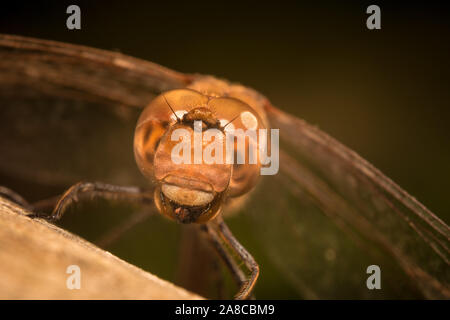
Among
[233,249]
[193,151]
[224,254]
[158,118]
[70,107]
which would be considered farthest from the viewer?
[70,107]

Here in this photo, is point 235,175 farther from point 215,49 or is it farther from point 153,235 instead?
point 215,49

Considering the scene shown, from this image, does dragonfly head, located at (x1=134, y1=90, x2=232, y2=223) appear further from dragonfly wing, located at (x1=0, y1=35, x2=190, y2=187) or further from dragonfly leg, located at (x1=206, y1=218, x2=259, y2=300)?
dragonfly wing, located at (x1=0, y1=35, x2=190, y2=187)

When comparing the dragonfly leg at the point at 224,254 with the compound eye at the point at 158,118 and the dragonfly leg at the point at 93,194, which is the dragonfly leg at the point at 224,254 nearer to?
the dragonfly leg at the point at 93,194

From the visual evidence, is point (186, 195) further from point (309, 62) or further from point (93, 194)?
point (309, 62)

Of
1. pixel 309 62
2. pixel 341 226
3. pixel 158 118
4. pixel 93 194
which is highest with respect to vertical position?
pixel 309 62

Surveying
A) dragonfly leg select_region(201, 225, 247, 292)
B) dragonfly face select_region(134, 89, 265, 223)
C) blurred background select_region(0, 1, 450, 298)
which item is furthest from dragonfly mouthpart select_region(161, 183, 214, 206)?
blurred background select_region(0, 1, 450, 298)

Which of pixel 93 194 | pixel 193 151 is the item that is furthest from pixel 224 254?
pixel 193 151

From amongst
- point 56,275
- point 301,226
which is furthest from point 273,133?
point 56,275
